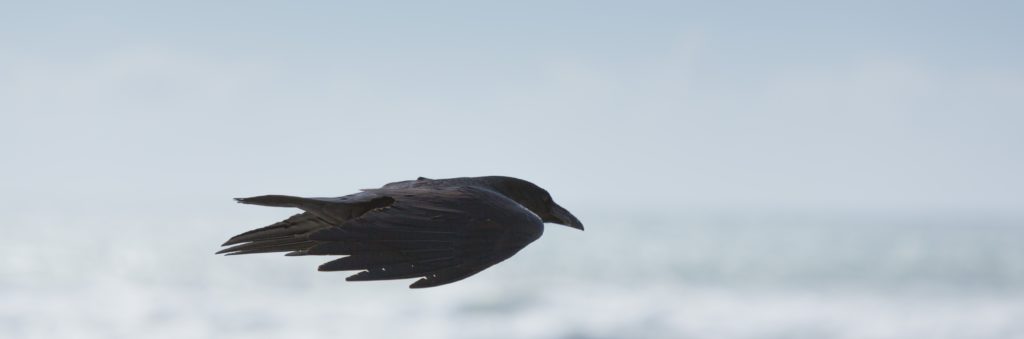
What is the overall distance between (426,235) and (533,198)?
1.98 m

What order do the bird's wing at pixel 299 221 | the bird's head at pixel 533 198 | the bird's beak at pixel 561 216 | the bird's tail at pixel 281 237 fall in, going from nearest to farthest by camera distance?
the bird's wing at pixel 299 221
the bird's tail at pixel 281 237
the bird's head at pixel 533 198
the bird's beak at pixel 561 216

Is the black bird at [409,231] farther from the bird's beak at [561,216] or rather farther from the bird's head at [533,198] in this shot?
the bird's beak at [561,216]

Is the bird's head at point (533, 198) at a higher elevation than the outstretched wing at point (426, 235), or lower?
higher

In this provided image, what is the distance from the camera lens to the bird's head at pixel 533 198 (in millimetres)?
7176

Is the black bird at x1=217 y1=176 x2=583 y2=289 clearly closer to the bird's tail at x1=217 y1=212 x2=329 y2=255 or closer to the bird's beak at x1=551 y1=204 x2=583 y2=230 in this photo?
the bird's tail at x1=217 y1=212 x2=329 y2=255

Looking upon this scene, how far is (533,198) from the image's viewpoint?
7.39 metres

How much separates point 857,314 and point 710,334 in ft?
23.7

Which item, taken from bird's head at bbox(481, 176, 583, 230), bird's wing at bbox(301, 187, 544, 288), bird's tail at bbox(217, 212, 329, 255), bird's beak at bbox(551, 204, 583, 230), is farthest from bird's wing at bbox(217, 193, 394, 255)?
bird's beak at bbox(551, 204, 583, 230)

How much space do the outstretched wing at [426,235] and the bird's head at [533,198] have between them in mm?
857

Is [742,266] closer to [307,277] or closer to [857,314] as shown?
[857,314]

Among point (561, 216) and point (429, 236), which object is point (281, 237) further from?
point (561, 216)

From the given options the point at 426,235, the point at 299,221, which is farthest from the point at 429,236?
the point at 299,221

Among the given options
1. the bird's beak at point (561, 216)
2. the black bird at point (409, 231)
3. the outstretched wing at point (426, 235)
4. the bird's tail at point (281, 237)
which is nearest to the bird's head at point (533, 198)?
the bird's beak at point (561, 216)

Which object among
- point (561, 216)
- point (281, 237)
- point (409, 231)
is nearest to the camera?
point (409, 231)
